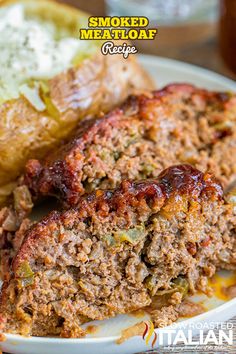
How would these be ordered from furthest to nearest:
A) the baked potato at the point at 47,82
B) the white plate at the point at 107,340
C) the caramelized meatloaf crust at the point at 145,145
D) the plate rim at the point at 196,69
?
the plate rim at the point at 196,69
the baked potato at the point at 47,82
the caramelized meatloaf crust at the point at 145,145
the white plate at the point at 107,340

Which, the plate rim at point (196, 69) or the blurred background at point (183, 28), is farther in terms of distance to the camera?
the blurred background at point (183, 28)

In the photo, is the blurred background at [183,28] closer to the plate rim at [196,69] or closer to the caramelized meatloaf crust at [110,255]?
the plate rim at [196,69]

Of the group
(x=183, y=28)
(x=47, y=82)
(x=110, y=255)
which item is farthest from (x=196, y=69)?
(x=110, y=255)

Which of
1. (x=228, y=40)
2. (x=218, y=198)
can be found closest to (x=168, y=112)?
(x=218, y=198)

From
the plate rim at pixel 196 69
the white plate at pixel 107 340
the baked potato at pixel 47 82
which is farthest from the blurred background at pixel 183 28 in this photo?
the white plate at pixel 107 340

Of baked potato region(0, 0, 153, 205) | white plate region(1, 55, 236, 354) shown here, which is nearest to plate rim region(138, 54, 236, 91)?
baked potato region(0, 0, 153, 205)

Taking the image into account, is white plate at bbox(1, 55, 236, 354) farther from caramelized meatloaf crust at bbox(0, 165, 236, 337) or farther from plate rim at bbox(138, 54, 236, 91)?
plate rim at bbox(138, 54, 236, 91)
